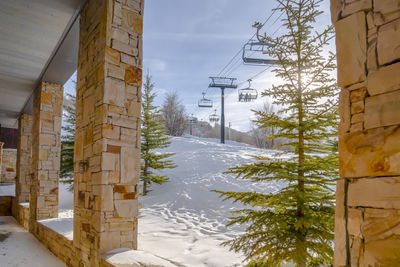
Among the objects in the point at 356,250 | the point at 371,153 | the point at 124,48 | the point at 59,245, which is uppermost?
the point at 124,48

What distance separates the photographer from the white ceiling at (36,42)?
3.23 metres

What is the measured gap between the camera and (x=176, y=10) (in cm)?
448

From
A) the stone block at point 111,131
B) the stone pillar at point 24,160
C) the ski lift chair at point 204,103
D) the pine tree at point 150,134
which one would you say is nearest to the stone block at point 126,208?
the stone block at point 111,131

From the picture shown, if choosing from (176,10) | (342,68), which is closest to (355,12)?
(342,68)

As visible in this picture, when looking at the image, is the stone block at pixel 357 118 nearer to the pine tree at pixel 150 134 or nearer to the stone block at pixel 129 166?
the stone block at pixel 129 166

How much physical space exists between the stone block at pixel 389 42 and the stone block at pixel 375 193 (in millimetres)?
415

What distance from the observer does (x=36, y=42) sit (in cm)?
402

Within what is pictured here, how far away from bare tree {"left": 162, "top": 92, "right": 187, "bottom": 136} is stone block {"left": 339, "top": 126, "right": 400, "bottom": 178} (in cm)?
2196

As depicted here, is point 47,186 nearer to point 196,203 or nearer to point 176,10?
point 196,203

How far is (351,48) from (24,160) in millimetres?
9153

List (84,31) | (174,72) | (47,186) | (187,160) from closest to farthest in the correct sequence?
(84,31) → (47,186) → (174,72) → (187,160)

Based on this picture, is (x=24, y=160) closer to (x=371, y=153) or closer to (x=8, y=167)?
(x=8, y=167)

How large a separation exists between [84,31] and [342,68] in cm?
304

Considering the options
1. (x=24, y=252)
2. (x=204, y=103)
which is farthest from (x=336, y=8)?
(x=204, y=103)
